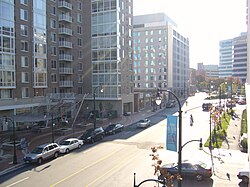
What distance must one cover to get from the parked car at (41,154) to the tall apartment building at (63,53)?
1002 centimetres

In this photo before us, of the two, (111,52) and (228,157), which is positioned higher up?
(111,52)

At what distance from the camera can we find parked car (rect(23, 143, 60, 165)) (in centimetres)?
2370

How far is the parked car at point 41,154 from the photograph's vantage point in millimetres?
23703

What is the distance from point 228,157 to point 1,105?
1189 inches

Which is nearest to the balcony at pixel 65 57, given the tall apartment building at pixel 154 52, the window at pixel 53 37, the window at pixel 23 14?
the window at pixel 53 37

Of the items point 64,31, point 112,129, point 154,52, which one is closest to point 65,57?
point 64,31

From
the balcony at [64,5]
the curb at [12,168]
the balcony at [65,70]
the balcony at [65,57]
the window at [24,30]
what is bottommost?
the curb at [12,168]

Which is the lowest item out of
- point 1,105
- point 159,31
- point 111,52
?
point 1,105

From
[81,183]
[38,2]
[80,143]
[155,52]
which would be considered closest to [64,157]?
[80,143]

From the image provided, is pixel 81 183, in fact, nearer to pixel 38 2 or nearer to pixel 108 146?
pixel 108 146

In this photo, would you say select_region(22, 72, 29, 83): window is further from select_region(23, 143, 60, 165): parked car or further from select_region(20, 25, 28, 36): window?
select_region(23, 143, 60, 165): parked car

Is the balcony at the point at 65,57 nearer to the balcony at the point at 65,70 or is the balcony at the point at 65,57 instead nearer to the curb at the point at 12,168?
the balcony at the point at 65,70

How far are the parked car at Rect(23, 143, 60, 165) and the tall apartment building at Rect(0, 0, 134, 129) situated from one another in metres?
10.0

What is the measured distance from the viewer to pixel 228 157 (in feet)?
81.3
